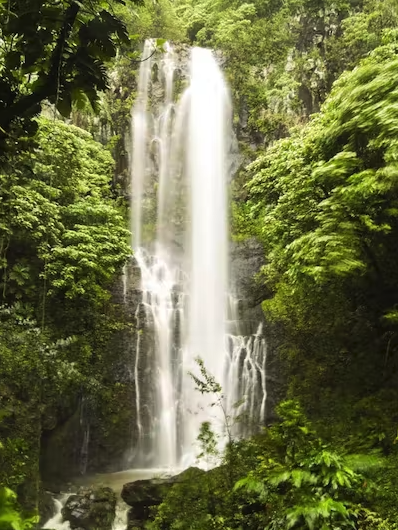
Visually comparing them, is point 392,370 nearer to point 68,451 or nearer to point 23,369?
point 23,369

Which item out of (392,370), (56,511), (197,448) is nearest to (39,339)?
(56,511)

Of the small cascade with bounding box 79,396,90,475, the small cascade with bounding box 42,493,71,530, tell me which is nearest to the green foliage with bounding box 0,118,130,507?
the small cascade with bounding box 79,396,90,475

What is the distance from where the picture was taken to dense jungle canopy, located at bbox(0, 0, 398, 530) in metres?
2.89

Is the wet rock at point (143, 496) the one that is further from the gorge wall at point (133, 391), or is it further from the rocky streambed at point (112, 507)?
the gorge wall at point (133, 391)

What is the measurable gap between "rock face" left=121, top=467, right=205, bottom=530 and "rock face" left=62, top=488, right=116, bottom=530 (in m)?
0.31

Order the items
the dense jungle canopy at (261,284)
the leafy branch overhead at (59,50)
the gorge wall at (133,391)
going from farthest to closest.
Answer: the gorge wall at (133,391), the dense jungle canopy at (261,284), the leafy branch overhead at (59,50)

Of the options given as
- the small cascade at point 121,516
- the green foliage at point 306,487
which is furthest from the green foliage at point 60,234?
the green foliage at point 306,487

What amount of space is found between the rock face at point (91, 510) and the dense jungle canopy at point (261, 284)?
707 millimetres

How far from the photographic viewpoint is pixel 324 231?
22.6 feet

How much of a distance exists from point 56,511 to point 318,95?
15163mm

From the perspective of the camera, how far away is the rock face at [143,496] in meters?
7.18

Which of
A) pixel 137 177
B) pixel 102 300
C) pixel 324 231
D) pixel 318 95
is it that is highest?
pixel 318 95

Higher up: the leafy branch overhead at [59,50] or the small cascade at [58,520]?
the leafy branch overhead at [59,50]

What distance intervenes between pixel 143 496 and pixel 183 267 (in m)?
8.37
